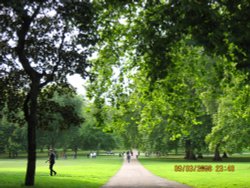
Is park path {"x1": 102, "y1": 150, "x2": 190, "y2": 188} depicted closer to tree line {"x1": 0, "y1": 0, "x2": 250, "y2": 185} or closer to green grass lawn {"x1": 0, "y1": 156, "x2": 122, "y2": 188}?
green grass lawn {"x1": 0, "y1": 156, "x2": 122, "y2": 188}

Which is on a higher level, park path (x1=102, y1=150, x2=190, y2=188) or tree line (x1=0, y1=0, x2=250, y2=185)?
tree line (x1=0, y1=0, x2=250, y2=185)

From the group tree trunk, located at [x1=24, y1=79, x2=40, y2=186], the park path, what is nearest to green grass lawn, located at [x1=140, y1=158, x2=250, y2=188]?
the park path

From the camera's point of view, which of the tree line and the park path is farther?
the park path

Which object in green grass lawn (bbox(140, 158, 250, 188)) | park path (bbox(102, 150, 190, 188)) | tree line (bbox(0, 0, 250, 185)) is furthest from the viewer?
green grass lawn (bbox(140, 158, 250, 188))

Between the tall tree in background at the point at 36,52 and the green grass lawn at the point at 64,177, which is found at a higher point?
the tall tree in background at the point at 36,52

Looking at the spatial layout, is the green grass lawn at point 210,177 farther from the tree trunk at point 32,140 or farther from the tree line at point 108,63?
the tree trunk at point 32,140

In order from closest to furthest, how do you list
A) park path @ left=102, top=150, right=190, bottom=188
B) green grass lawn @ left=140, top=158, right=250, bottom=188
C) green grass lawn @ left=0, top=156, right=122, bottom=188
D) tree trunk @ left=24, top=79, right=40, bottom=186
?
park path @ left=102, top=150, right=190, bottom=188, tree trunk @ left=24, top=79, right=40, bottom=186, green grass lawn @ left=0, top=156, right=122, bottom=188, green grass lawn @ left=140, top=158, right=250, bottom=188

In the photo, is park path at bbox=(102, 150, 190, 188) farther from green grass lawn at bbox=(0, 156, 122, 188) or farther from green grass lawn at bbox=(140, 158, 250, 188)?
green grass lawn at bbox=(140, 158, 250, 188)

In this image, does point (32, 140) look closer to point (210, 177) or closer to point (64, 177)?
point (64, 177)

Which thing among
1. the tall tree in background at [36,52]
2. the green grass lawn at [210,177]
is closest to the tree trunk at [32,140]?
the tall tree in background at [36,52]

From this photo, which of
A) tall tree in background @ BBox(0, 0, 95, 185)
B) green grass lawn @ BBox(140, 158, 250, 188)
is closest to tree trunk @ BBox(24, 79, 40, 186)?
tall tree in background @ BBox(0, 0, 95, 185)

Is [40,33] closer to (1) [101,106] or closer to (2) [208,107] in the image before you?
(1) [101,106]

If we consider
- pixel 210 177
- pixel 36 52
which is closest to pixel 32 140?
pixel 36 52

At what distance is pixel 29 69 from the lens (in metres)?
20.6
